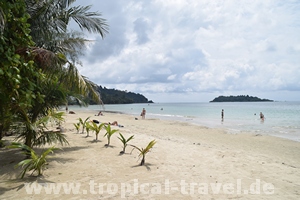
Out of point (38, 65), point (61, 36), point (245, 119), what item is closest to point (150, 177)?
point (38, 65)

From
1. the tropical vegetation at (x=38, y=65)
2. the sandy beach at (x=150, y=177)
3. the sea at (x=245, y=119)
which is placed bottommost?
the sea at (x=245, y=119)

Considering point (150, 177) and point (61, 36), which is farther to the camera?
point (61, 36)

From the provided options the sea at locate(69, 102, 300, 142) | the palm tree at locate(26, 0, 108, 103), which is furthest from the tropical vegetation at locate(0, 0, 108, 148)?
the sea at locate(69, 102, 300, 142)

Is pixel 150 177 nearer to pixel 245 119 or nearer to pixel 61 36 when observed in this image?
pixel 61 36

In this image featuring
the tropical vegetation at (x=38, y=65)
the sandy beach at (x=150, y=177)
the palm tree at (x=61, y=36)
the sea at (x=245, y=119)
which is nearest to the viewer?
the tropical vegetation at (x=38, y=65)

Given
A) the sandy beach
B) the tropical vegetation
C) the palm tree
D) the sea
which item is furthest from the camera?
the sea

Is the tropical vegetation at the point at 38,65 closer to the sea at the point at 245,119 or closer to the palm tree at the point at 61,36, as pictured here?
the palm tree at the point at 61,36

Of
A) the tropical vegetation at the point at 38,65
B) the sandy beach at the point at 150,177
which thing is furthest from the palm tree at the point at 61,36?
the sandy beach at the point at 150,177

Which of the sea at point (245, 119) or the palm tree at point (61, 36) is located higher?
the palm tree at point (61, 36)

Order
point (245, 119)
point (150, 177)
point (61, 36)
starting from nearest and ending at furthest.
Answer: point (150, 177) < point (61, 36) < point (245, 119)

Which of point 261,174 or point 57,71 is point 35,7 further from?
point 261,174

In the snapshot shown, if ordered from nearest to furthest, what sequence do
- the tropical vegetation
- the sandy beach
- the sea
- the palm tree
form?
1. the tropical vegetation
2. the sandy beach
3. the palm tree
4. the sea

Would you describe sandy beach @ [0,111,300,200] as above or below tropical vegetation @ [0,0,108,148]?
below

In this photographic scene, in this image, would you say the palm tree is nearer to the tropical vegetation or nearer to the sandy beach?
the tropical vegetation
